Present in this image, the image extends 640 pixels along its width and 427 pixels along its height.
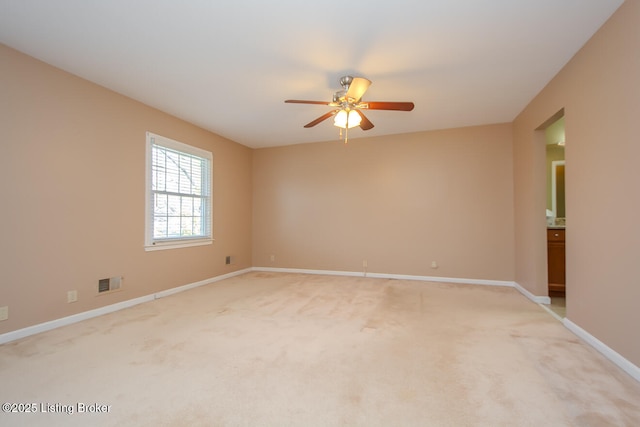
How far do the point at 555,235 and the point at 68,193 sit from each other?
5747 mm

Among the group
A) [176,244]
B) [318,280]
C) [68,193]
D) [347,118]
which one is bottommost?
[318,280]

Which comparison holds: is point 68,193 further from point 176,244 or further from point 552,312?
point 552,312

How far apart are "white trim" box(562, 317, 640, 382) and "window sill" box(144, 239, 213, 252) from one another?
472 cm

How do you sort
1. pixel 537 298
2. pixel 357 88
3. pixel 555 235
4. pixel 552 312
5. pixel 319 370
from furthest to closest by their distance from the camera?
pixel 555 235 < pixel 537 298 < pixel 552 312 < pixel 357 88 < pixel 319 370

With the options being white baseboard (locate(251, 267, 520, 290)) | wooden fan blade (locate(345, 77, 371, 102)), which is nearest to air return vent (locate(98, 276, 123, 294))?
white baseboard (locate(251, 267, 520, 290))

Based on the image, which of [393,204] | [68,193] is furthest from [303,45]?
[393,204]

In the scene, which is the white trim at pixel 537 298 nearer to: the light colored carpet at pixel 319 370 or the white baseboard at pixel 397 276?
the light colored carpet at pixel 319 370

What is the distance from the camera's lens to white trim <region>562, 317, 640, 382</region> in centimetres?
185

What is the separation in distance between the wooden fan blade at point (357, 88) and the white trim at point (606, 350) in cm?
280

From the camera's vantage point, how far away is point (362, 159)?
5.19m

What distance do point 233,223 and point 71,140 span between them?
279cm

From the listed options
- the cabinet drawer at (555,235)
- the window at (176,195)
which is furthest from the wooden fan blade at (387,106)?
the window at (176,195)

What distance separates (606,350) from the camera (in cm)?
211

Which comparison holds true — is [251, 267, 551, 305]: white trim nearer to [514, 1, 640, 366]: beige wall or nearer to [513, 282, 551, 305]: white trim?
[513, 282, 551, 305]: white trim
